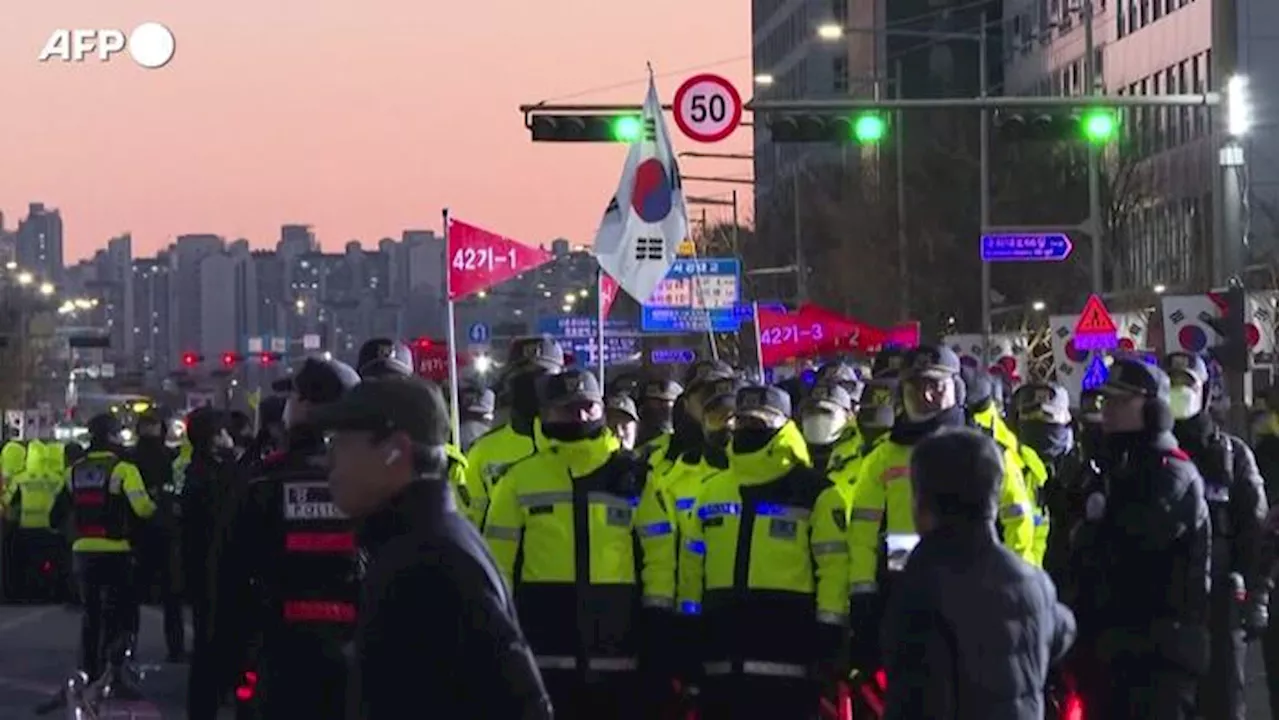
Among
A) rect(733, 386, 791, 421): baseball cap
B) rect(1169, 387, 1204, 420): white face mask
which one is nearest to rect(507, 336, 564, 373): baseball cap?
rect(733, 386, 791, 421): baseball cap

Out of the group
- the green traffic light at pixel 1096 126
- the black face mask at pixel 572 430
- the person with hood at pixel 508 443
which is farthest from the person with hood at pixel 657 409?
the green traffic light at pixel 1096 126

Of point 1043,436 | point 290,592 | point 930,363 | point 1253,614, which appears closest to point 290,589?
point 290,592

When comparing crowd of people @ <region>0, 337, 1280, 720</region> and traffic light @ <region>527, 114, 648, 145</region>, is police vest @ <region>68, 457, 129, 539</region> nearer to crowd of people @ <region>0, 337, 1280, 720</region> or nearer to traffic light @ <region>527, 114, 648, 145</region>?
crowd of people @ <region>0, 337, 1280, 720</region>

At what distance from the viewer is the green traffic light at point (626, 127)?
90.5 feet

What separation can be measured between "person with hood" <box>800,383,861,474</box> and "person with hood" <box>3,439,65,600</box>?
57.1ft

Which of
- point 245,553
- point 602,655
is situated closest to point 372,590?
point 245,553

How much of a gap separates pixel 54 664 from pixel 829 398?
1005cm

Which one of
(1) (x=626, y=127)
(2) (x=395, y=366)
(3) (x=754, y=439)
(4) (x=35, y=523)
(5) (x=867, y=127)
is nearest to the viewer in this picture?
(2) (x=395, y=366)

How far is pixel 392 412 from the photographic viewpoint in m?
6.21

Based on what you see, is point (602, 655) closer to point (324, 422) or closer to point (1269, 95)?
point (324, 422)

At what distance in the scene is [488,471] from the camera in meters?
12.9

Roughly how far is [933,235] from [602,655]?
62.7m

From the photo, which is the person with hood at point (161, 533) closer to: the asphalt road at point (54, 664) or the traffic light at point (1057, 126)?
the asphalt road at point (54, 664)

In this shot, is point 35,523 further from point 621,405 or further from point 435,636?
point 435,636
